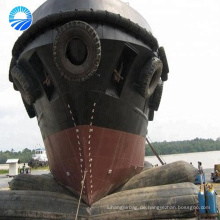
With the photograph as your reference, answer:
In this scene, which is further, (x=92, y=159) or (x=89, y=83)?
(x=89, y=83)

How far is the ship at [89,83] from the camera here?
6605mm

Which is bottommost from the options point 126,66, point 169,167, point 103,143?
point 169,167

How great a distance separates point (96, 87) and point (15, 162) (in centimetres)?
2711

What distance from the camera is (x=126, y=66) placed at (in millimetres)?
7695

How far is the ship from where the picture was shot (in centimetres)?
661

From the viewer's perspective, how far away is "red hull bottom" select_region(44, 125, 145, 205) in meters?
6.69

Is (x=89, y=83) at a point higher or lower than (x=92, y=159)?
higher

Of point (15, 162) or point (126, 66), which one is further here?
point (15, 162)

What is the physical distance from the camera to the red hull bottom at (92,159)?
22.0ft

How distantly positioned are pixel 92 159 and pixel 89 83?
185 cm

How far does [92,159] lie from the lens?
6.74 meters

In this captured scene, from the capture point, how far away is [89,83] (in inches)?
270

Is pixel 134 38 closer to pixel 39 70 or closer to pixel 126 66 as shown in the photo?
pixel 126 66

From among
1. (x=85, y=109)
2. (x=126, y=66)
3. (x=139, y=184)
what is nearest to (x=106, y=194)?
(x=139, y=184)
